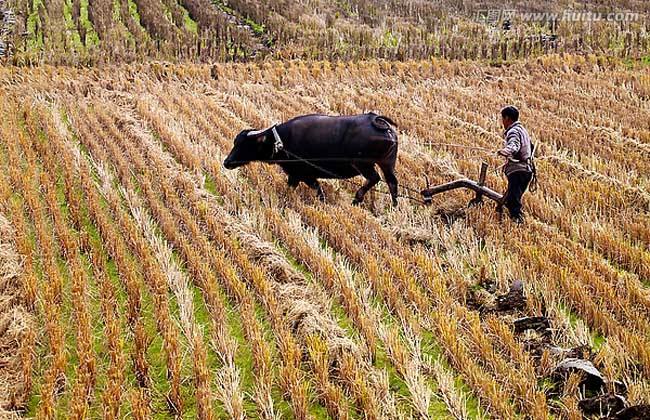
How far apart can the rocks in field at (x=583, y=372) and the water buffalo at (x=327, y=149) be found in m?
3.44

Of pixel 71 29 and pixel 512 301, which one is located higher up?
pixel 71 29

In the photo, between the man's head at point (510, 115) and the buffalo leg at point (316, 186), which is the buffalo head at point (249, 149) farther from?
the man's head at point (510, 115)

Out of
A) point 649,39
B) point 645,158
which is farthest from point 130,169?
point 649,39

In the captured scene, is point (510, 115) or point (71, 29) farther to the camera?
point (71, 29)

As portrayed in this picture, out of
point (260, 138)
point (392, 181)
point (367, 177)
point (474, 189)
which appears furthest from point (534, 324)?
point (260, 138)

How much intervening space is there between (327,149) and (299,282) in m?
2.33

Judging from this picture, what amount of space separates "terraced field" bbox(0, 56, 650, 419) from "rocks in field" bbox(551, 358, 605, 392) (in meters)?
0.05

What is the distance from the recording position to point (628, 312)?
4.32m

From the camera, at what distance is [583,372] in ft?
11.9

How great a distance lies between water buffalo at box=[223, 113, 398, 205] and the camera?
6.77 meters

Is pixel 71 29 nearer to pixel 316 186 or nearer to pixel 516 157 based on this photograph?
pixel 316 186

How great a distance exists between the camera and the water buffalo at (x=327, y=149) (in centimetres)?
677

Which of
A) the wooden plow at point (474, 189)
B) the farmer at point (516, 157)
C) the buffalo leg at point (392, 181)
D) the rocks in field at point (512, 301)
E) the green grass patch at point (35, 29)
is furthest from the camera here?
the green grass patch at point (35, 29)

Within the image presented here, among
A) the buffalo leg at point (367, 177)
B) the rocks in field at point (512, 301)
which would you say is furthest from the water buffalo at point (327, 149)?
the rocks in field at point (512, 301)
